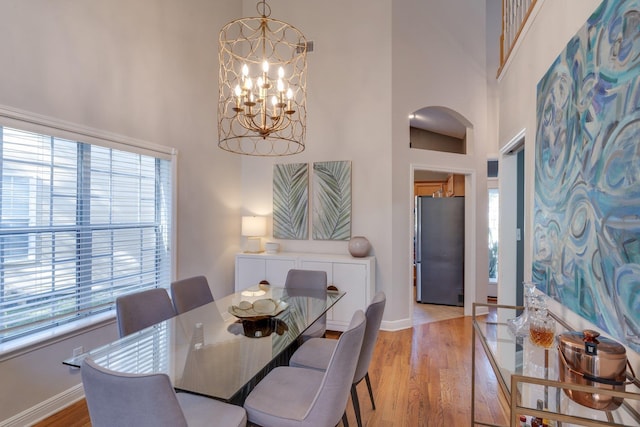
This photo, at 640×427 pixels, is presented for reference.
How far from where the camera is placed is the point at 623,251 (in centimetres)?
105

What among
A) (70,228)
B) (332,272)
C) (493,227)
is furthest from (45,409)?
(493,227)

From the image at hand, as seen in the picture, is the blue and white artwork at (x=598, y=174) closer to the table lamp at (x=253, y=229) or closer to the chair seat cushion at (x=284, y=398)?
the chair seat cushion at (x=284, y=398)

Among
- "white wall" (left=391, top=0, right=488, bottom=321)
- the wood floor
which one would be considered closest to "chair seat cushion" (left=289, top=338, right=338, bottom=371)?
the wood floor

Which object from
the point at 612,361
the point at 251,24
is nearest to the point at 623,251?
the point at 612,361

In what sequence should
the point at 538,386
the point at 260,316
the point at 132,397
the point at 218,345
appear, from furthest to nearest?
the point at 260,316
the point at 218,345
the point at 538,386
the point at 132,397

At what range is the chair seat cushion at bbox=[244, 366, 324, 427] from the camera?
158cm

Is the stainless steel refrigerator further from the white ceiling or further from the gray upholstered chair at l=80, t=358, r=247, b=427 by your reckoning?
the gray upholstered chair at l=80, t=358, r=247, b=427

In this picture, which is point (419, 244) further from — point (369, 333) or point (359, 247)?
point (369, 333)

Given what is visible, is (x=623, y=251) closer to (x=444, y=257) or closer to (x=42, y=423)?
(x=42, y=423)

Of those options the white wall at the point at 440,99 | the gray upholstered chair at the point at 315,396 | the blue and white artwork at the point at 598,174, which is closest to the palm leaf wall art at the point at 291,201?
the white wall at the point at 440,99

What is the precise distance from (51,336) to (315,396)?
2089 mm

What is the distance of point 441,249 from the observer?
5434mm

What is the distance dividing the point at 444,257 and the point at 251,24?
4.64m

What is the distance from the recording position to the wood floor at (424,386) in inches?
93.1
